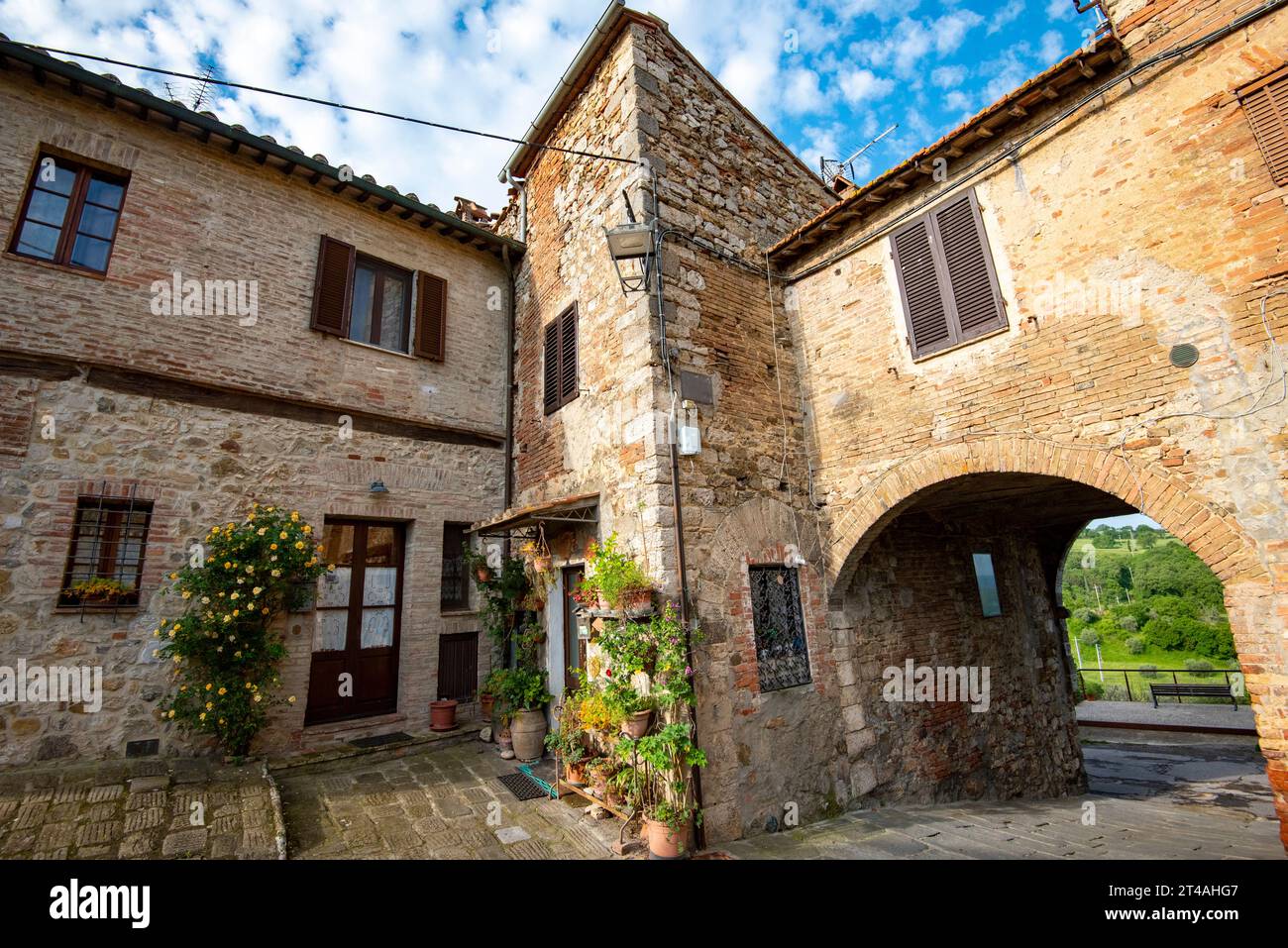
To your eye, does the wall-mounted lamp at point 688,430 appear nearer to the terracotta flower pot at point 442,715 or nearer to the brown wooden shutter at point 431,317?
the brown wooden shutter at point 431,317

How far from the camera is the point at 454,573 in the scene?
7598mm

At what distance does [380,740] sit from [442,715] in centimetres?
71

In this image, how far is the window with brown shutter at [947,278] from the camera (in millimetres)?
5172

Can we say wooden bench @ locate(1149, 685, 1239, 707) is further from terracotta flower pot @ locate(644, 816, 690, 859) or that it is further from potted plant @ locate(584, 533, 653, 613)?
potted plant @ locate(584, 533, 653, 613)

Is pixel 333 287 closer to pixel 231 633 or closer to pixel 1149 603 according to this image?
pixel 231 633

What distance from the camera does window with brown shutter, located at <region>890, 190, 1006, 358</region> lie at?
17.0 ft

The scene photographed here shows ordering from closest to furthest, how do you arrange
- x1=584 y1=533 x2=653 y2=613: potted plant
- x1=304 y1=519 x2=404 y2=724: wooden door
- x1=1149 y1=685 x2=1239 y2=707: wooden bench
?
x1=584 y1=533 x2=653 y2=613: potted plant < x1=304 y1=519 x2=404 y2=724: wooden door < x1=1149 y1=685 x2=1239 y2=707: wooden bench

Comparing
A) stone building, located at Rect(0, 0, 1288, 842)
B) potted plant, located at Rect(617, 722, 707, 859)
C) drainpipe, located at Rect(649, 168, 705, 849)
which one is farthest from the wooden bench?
potted plant, located at Rect(617, 722, 707, 859)

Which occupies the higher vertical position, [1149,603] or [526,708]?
[526,708]

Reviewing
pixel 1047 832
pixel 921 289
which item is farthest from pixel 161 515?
pixel 1047 832

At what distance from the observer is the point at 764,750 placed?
516 cm

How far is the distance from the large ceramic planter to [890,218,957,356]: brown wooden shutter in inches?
230

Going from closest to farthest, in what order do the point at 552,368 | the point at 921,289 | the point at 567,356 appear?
the point at 921,289 < the point at 567,356 < the point at 552,368

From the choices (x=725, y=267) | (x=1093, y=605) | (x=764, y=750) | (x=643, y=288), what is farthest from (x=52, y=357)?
(x=1093, y=605)
